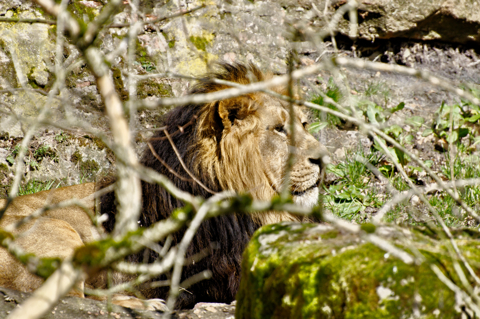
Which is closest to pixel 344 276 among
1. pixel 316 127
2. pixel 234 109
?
pixel 234 109

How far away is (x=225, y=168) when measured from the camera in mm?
3836

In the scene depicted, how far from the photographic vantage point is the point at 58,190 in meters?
4.52

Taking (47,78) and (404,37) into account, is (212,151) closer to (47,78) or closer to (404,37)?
(47,78)

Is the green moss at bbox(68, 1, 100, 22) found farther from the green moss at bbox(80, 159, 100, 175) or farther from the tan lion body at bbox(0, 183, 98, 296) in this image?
the tan lion body at bbox(0, 183, 98, 296)

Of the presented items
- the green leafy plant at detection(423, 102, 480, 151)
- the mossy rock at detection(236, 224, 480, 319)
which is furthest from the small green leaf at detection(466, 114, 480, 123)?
the mossy rock at detection(236, 224, 480, 319)

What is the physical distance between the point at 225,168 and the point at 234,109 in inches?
18.8

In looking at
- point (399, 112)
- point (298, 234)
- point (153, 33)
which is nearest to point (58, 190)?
point (153, 33)

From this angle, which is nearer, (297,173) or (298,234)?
(298,234)

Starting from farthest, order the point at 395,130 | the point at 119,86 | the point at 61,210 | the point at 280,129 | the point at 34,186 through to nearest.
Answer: the point at 395,130
the point at 119,86
the point at 34,186
the point at 61,210
the point at 280,129

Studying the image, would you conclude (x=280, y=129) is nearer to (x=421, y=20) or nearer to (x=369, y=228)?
(x=369, y=228)

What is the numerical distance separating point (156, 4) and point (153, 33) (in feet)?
1.32

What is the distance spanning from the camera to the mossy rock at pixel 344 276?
169cm

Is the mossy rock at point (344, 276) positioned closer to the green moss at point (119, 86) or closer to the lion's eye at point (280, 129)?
the lion's eye at point (280, 129)

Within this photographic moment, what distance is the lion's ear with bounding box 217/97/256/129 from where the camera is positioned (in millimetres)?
3742
